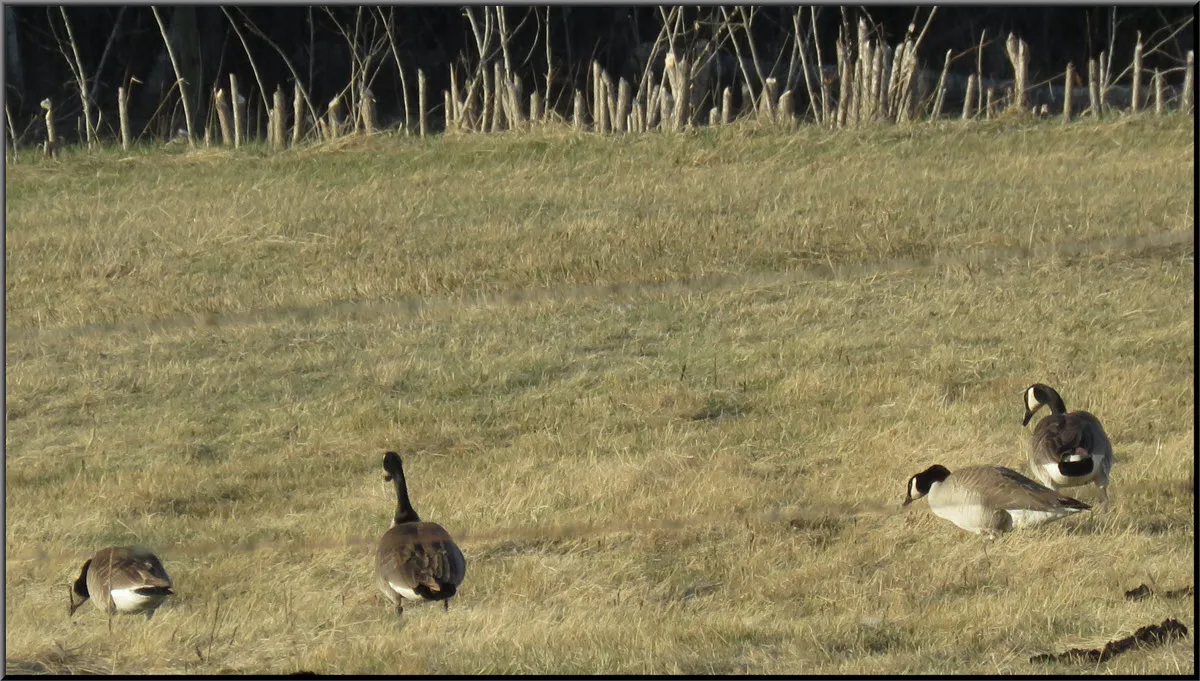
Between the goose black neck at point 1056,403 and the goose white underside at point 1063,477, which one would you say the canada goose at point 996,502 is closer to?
the goose white underside at point 1063,477

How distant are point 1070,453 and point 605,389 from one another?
4.10 m

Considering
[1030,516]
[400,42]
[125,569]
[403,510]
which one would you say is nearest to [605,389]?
[403,510]

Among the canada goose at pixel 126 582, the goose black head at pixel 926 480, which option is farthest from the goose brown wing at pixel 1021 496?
the canada goose at pixel 126 582

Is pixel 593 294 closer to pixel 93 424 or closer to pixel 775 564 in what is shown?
pixel 93 424

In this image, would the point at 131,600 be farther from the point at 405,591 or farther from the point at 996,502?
the point at 996,502

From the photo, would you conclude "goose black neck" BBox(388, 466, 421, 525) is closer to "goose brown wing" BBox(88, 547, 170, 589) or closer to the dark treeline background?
"goose brown wing" BBox(88, 547, 170, 589)

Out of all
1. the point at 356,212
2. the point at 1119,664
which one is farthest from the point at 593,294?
the point at 1119,664

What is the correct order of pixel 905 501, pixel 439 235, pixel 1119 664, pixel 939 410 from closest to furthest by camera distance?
pixel 1119 664
pixel 905 501
pixel 939 410
pixel 439 235

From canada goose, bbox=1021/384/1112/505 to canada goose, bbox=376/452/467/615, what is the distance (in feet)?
10.3

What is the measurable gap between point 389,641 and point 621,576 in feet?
4.69

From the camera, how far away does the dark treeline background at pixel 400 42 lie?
2622 cm

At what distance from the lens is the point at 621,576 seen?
725 cm

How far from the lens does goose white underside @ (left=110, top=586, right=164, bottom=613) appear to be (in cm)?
650

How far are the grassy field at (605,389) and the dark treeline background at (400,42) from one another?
707 cm
